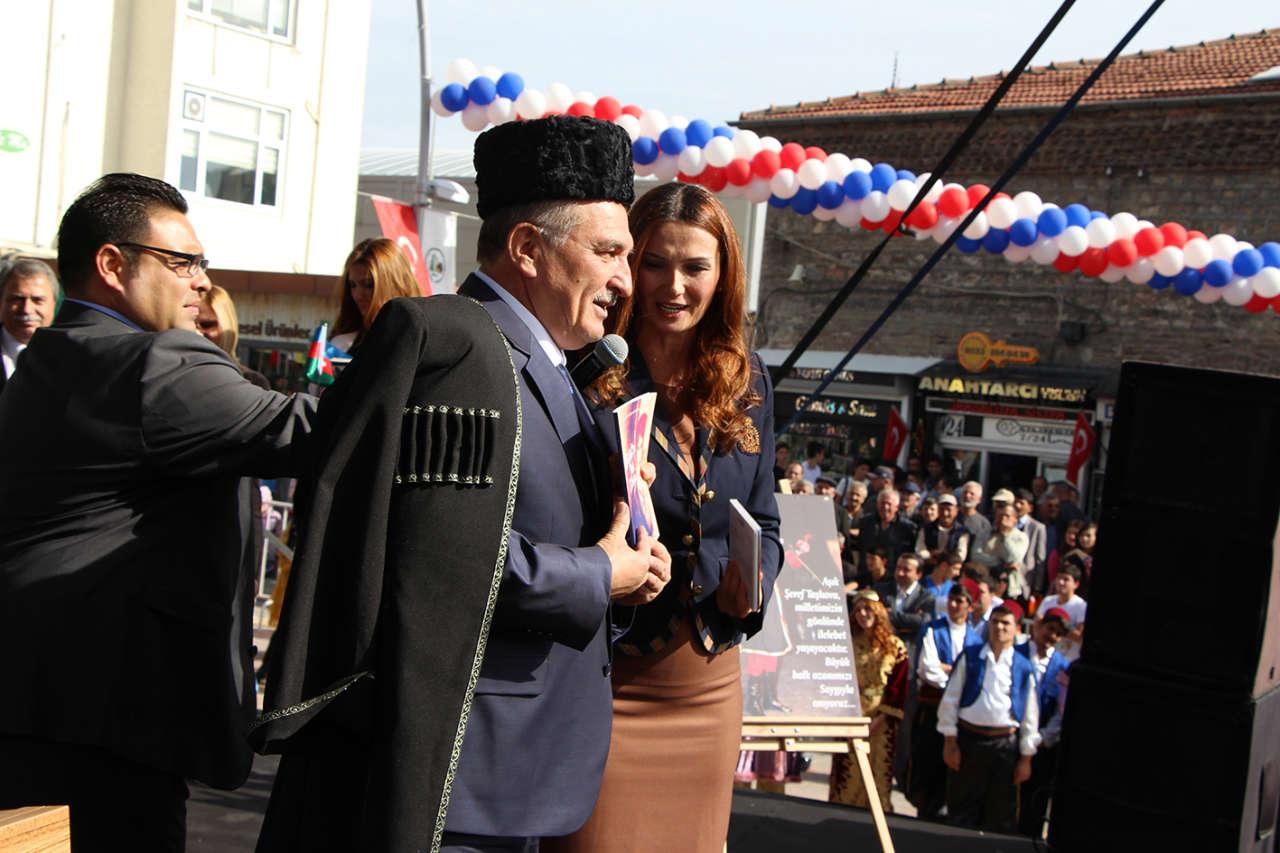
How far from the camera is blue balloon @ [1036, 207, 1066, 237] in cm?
807

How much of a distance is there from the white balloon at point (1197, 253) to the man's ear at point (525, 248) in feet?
25.9

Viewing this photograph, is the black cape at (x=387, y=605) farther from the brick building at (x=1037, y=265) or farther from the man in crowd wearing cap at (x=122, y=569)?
the brick building at (x=1037, y=265)

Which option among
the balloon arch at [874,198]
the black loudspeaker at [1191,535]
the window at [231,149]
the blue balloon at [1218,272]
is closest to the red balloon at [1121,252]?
the balloon arch at [874,198]

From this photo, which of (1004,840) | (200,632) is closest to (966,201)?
(1004,840)

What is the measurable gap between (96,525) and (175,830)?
588 mm

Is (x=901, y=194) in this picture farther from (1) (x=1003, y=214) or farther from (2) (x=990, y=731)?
(2) (x=990, y=731)

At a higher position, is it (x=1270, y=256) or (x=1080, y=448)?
(x=1270, y=256)

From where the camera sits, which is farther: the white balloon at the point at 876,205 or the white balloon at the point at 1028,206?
the white balloon at the point at 1028,206

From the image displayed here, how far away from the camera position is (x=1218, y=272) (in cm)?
858

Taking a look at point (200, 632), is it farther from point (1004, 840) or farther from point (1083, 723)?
point (1004, 840)

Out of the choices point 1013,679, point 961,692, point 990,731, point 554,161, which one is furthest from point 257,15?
point 554,161

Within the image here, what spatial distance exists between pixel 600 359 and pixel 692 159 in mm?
5461

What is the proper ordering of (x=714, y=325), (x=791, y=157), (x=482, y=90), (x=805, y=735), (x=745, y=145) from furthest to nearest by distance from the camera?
(x=791, y=157), (x=745, y=145), (x=482, y=90), (x=805, y=735), (x=714, y=325)

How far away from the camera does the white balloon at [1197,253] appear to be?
8469 millimetres
